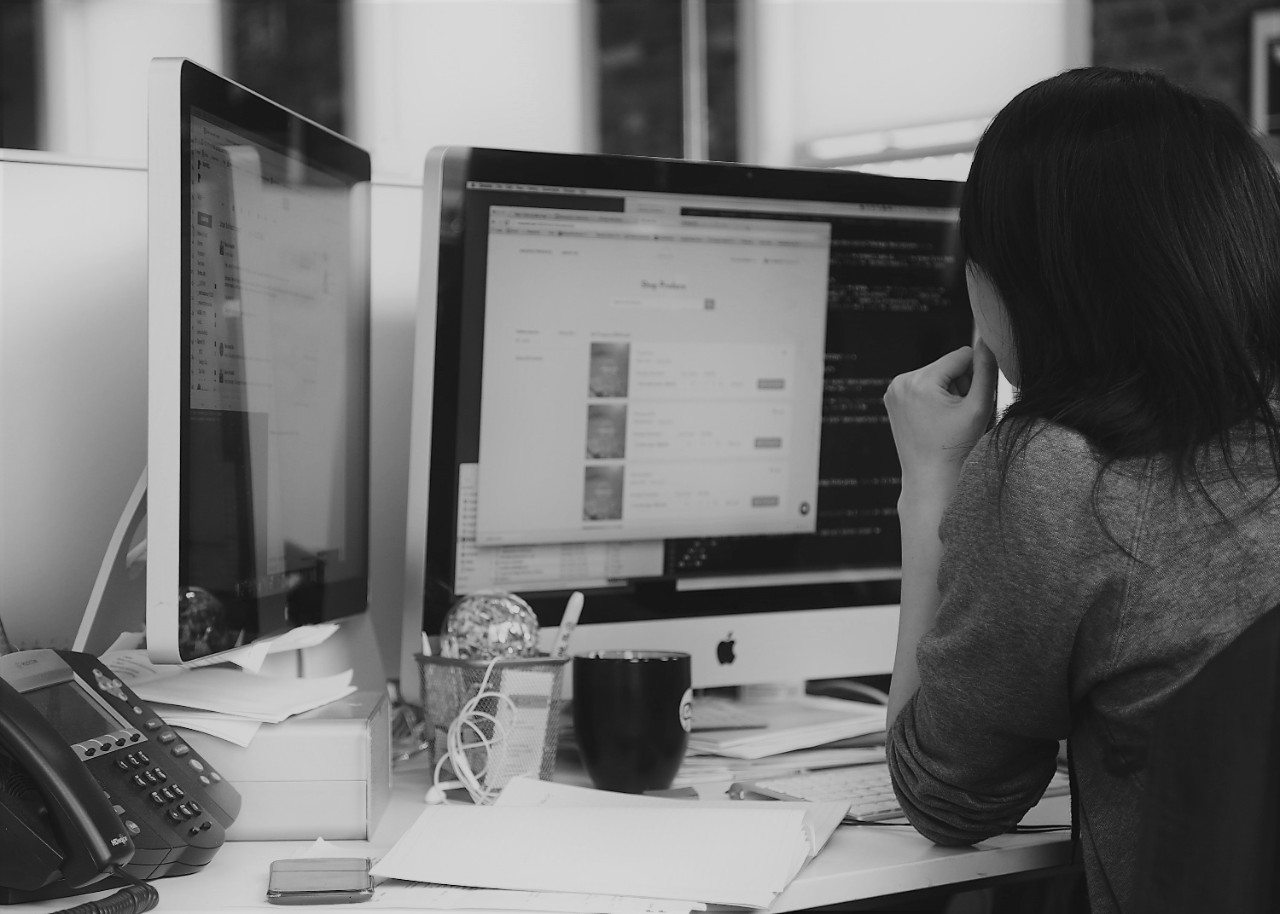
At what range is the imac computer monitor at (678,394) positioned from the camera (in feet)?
3.33

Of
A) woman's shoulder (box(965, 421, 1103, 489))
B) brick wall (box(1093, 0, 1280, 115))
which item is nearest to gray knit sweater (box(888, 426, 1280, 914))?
woman's shoulder (box(965, 421, 1103, 489))

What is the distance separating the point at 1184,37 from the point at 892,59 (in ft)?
2.76

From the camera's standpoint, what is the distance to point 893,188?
1.15 m

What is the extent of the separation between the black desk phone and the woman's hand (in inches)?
19.9

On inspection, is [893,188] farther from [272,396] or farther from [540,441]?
[272,396]

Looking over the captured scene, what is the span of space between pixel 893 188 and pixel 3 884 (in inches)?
34.4

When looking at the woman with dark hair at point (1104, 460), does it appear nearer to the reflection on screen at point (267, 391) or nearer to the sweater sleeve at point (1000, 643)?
the sweater sleeve at point (1000, 643)

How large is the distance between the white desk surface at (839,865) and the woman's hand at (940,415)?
24 centimetres

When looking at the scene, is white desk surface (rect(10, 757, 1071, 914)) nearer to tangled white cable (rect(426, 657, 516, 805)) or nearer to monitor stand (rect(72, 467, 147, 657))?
tangled white cable (rect(426, 657, 516, 805))

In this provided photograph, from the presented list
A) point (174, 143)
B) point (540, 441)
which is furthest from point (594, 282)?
point (174, 143)

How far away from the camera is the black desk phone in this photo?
24.8 inches

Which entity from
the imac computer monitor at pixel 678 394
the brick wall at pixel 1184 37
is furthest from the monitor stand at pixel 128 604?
the brick wall at pixel 1184 37

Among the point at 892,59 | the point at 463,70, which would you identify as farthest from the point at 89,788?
the point at 892,59

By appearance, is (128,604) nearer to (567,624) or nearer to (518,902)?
(567,624)
